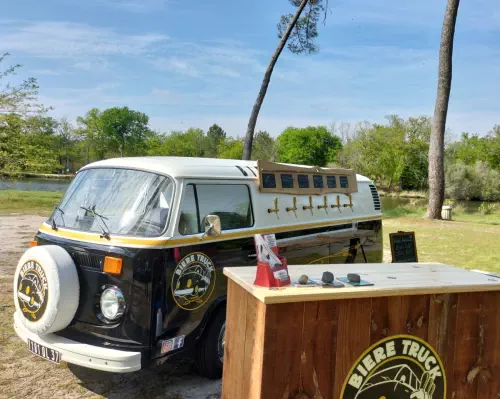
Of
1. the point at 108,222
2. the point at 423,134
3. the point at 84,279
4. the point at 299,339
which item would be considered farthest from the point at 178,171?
the point at 423,134

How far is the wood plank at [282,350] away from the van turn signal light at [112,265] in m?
1.86

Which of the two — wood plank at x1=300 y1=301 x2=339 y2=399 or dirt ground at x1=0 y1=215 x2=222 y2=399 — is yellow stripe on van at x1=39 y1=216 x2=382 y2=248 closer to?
dirt ground at x1=0 y1=215 x2=222 y2=399

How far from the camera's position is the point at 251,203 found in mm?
5145

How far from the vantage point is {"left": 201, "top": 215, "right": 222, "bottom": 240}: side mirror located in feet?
13.7

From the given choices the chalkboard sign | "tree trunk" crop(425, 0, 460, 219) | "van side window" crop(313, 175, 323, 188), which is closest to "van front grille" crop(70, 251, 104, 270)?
"van side window" crop(313, 175, 323, 188)

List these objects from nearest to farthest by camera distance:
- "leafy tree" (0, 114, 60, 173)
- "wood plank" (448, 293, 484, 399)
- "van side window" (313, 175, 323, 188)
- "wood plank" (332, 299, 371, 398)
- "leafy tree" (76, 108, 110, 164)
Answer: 1. "wood plank" (332, 299, 371, 398)
2. "wood plank" (448, 293, 484, 399)
3. "van side window" (313, 175, 323, 188)
4. "leafy tree" (0, 114, 60, 173)
5. "leafy tree" (76, 108, 110, 164)

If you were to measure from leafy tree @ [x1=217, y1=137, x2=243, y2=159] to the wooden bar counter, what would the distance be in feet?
287

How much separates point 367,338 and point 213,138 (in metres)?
112

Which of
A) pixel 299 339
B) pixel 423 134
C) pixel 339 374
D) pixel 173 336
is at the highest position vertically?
pixel 423 134

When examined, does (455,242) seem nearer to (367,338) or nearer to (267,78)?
(367,338)

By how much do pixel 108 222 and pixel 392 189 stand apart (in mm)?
61761

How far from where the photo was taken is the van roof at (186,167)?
4395 millimetres

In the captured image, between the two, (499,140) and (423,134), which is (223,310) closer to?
(423,134)

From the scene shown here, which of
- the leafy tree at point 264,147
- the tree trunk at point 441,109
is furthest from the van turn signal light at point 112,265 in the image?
the leafy tree at point 264,147
